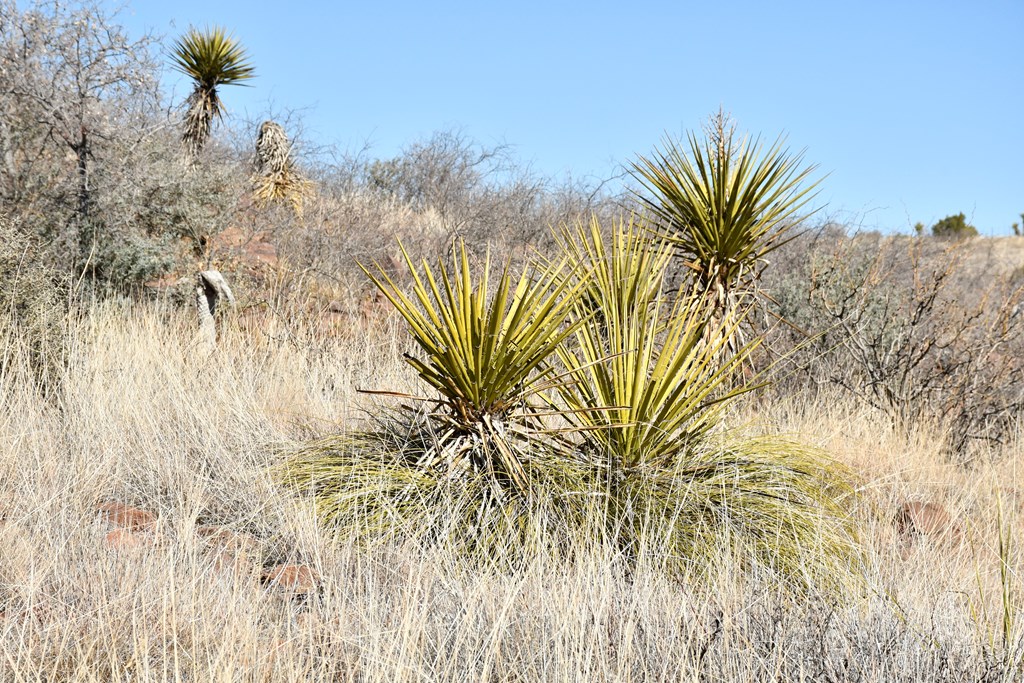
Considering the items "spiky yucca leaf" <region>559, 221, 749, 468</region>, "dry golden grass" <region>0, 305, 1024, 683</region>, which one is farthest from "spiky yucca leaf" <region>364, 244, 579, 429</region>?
"dry golden grass" <region>0, 305, 1024, 683</region>

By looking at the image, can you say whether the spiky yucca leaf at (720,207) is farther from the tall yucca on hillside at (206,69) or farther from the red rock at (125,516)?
the tall yucca on hillside at (206,69)

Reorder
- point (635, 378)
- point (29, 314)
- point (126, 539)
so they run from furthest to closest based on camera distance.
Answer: point (29, 314) → point (635, 378) → point (126, 539)

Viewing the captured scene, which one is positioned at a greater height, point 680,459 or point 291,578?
point 680,459

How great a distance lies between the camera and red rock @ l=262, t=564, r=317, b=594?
358 centimetres

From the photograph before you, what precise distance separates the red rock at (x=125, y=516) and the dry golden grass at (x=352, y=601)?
88 mm

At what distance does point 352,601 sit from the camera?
327cm

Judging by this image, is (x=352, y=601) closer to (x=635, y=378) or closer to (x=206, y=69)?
(x=635, y=378)

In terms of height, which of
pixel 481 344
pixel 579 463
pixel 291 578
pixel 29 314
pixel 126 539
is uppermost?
pixel 29 314

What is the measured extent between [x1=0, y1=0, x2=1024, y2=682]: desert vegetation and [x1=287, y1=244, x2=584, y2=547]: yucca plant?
2cm

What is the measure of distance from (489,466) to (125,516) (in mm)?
1750

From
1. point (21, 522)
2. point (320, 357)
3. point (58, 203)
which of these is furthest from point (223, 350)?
point (21, 522)

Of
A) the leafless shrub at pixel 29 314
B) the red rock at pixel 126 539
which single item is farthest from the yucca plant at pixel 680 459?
the leafless shrub at pixel 29 314

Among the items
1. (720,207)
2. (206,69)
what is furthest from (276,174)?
(720,207)

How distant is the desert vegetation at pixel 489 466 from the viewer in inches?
117
